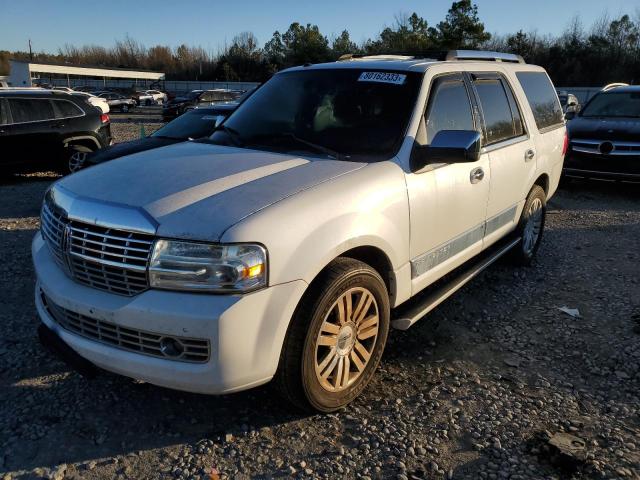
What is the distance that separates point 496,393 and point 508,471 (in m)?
0.74

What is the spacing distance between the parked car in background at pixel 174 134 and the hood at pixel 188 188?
14.2 feet

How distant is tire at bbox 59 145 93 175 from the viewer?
10109 millimetres

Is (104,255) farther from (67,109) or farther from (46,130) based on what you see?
(67,109)

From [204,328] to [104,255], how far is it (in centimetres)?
64

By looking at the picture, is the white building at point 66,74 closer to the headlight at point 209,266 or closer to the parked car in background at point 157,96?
the parked car in background at point 157,96

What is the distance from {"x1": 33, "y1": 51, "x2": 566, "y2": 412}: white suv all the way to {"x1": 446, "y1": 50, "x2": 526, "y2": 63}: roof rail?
0.18 m

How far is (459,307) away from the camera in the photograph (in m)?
4.53

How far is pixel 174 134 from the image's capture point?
843 centimetres

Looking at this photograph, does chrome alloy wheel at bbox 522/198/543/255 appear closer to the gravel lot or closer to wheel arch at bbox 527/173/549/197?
wheel arch at bbox 527/173/549/197

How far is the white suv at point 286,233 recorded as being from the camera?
236 centimetres

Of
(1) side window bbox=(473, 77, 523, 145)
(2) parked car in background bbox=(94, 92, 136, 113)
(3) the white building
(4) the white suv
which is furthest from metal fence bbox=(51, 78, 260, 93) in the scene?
(4) the white suv

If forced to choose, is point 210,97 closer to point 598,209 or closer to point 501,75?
point 598,209

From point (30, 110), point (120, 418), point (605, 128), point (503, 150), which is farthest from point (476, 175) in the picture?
point (30, 110)

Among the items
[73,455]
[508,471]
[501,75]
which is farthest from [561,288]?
[73,455]
